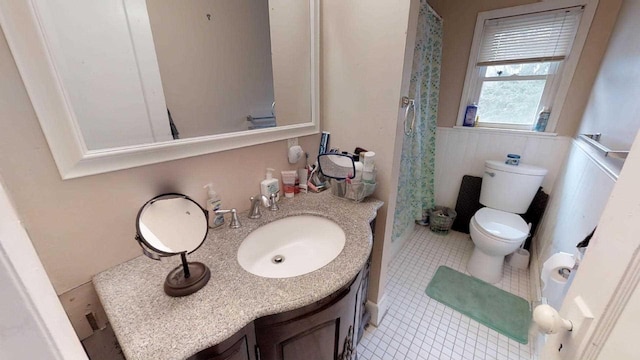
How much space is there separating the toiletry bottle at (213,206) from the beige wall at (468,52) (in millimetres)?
2154

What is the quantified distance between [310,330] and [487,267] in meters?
1.69

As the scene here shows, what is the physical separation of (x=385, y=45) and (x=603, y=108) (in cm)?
137

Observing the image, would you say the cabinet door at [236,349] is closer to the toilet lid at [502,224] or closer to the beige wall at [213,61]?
the beige wall at [213,61]

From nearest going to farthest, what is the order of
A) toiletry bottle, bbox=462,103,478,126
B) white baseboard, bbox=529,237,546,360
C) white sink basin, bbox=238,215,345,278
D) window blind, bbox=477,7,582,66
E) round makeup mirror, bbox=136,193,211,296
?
1. round makeup mirror, bbox=136,193,211,296
2. white sink basin, bbox=238,215,345,278
3. white baseboard, bbox=529,237,546,360
4. window blind, bbox=477,7,582,66
5. toiletry bottle, bbox=462,103,478,126

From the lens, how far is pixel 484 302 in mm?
1613

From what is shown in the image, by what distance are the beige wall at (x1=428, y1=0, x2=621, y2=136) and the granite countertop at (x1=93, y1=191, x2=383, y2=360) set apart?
195cm

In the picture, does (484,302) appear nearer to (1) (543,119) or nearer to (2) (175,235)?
(1) (543,119)

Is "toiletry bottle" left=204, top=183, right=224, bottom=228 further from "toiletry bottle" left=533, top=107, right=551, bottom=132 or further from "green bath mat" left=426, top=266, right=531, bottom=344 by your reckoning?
"toiletry bottle" left=533, top=107, right=551, bottom=132

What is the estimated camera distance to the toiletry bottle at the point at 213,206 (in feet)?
2.82

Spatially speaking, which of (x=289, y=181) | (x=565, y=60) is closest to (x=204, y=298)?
(x=289, y=181)

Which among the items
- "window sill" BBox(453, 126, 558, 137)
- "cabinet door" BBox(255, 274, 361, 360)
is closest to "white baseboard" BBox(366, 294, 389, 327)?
"cabinet door" BBox(255, 274, 361, 360)

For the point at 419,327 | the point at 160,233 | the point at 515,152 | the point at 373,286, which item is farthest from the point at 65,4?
the point at 515,152

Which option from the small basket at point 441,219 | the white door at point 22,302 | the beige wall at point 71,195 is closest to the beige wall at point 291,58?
the beige wall at point 71,195

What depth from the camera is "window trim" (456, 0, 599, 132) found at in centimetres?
160
